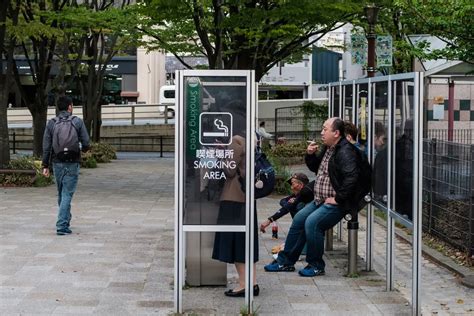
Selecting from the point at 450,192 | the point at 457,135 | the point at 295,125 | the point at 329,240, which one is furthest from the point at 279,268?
the point at 295,125

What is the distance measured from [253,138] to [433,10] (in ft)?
16.8

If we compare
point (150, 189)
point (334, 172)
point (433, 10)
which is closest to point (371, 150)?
point (334, 172)

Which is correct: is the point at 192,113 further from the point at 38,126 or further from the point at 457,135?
the point at 38,126

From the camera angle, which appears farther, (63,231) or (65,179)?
(63,231)

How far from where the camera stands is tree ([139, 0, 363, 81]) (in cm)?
1468

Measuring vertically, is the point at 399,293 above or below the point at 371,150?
A: below

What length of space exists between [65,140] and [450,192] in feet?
16.0

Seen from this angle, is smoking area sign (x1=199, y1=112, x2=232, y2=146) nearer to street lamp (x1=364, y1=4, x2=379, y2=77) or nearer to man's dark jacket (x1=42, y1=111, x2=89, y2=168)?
man's dark jacket (x1=42, y1=111, x2=89, y2=168)

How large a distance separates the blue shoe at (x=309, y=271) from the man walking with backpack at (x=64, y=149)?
3.50 m

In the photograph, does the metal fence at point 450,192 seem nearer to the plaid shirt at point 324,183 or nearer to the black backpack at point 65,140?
the plaid shirt at point 324,183

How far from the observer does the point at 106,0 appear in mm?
24344

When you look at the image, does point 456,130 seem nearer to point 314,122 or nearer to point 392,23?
point 392,23

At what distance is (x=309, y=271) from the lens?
7.62 meters

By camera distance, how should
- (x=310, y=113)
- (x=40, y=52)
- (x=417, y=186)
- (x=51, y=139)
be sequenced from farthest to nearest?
(x=310, y=113), (x=40, y=52), (x=51, y=139), (x=417, y=186)
